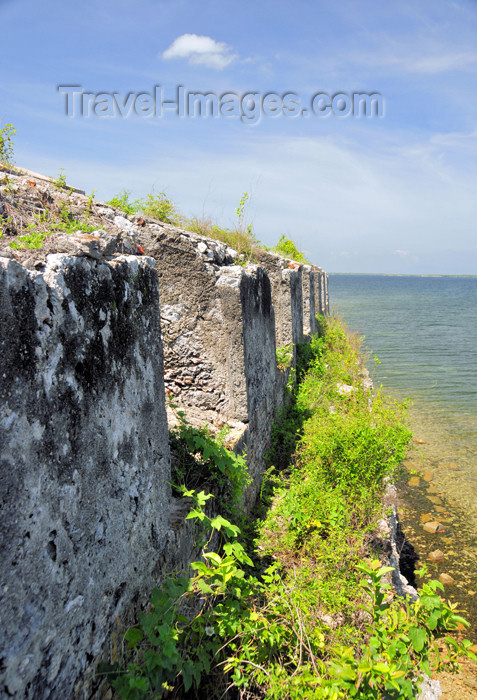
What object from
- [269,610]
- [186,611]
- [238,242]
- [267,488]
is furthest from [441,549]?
[238,242]

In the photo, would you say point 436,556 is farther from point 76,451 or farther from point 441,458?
point 76,451

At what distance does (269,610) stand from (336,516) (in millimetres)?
1286

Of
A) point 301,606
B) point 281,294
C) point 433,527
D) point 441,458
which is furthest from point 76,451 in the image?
point 441,458

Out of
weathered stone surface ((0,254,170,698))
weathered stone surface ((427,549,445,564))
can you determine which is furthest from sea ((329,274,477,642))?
weathered stone surface ((0,254,170,698))

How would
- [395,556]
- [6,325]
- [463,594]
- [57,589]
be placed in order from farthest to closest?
[463,594]
[395,556]
[57,589]
[6,325]

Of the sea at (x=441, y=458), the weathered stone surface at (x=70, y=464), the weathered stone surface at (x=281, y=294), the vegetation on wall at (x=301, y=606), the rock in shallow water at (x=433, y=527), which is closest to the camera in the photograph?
the weathered stone surface at (x=70, y=464)

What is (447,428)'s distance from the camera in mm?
9516

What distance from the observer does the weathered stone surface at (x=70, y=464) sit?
1303 mm

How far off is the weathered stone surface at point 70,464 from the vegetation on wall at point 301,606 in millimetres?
259

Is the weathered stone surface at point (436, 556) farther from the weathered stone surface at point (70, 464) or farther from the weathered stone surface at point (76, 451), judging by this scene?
the weathered stone surface at point (70, 464)

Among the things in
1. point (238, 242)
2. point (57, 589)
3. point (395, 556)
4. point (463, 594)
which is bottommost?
point (463, 594)

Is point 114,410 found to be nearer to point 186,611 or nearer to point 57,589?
point 57,589

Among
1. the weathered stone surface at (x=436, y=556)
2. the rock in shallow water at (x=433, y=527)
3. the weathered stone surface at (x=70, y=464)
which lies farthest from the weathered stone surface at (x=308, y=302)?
the weathered stone surface at (x=70, y=464)

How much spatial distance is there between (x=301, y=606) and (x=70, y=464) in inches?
68.4
